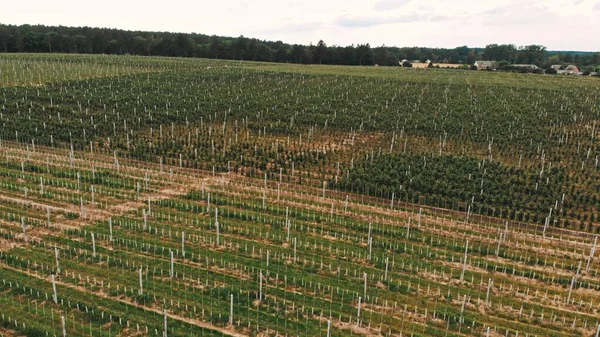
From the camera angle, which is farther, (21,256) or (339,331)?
(21,256)

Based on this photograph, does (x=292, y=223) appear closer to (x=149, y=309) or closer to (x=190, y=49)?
(x=149, y=309)

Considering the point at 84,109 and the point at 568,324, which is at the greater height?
the point at 84,109

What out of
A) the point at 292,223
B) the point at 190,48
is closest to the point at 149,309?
the point at 292,223

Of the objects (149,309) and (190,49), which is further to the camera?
(190,49)

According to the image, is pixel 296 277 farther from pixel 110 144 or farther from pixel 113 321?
pixel 110 144

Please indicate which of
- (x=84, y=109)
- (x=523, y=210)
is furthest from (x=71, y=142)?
(x=523, y=210)

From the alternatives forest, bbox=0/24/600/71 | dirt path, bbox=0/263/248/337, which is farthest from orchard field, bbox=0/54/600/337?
forest, bbox=0/24/600/71

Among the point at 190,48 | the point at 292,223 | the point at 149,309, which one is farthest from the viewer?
the point at 190,48

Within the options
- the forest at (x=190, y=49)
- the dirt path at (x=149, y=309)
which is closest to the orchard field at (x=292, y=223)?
the dirt path at (x=149, y=309)

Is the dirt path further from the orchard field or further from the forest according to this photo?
the forest
